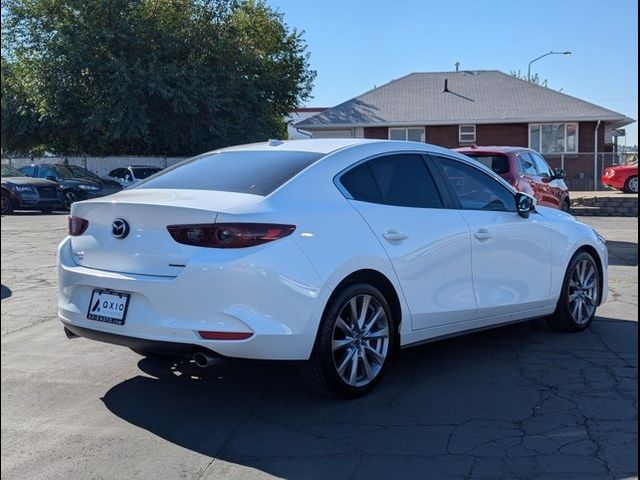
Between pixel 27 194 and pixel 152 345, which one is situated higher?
pixel 27 194

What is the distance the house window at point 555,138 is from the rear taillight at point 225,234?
96.9 feet

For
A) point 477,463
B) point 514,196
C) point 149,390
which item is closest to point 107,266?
point 149,390

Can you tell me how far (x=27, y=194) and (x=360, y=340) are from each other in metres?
17.6

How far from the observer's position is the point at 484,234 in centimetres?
589

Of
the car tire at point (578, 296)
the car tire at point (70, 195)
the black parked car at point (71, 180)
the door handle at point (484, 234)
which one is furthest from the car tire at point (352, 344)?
the car tire at point (70, 195)

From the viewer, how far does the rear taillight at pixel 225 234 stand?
4.39m

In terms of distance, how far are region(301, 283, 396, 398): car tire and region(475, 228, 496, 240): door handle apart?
112 centimetres

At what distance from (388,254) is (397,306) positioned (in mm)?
404

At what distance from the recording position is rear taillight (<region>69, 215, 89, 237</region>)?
4.94m

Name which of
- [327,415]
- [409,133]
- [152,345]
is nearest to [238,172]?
[152,345]

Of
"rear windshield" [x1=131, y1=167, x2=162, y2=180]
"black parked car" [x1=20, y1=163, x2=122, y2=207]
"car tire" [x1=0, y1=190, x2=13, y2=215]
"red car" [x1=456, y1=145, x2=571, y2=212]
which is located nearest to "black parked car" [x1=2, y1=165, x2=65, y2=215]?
"car tire" [x1=0, y1=190, x2=13, y2=215]

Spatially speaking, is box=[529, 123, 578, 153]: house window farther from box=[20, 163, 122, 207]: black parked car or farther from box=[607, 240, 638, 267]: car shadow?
box=[607, 240, 638, 267]: car shadow

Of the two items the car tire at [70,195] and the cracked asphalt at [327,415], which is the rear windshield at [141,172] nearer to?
the car tire at [70,195]

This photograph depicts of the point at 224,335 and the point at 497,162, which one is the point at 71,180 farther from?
the point at 224,335
